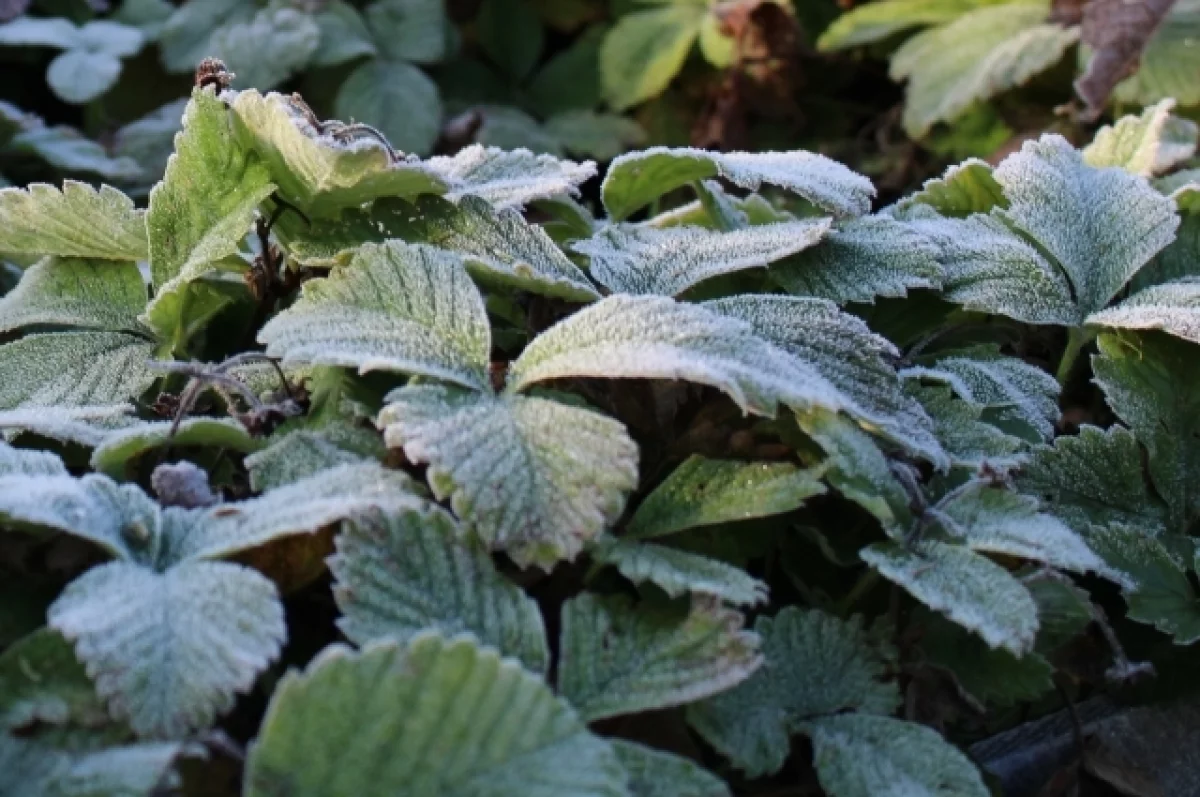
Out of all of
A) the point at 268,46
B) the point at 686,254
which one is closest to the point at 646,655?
the point at 686,254

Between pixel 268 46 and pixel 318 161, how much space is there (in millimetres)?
1455

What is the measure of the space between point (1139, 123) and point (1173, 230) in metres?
0.23

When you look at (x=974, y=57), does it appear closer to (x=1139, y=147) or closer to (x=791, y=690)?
(x=1139, y=147)

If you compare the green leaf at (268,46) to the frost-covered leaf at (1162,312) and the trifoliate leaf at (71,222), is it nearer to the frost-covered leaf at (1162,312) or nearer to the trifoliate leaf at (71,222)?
the trifoliate leaf at (71,222)

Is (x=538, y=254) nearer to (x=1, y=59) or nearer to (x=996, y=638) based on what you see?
(x=996, y=638)

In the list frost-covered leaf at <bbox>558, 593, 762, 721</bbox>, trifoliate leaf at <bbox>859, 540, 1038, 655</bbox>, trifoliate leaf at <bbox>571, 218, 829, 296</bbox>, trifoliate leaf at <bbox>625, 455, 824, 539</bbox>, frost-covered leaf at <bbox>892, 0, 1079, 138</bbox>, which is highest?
trifoliate leaf at <bbox>571, 218, 829, 296</bbox>

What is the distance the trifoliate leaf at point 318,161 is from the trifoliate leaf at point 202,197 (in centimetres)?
1

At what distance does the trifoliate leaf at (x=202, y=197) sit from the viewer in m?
0.67

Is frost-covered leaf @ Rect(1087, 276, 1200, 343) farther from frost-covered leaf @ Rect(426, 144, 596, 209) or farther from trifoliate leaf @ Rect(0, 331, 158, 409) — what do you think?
trifoliate leaf @ Rect(0, 331, 158, 409)

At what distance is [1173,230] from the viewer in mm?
771

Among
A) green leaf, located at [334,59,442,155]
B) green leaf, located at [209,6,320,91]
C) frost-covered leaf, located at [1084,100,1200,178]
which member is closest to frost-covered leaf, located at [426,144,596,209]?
frost-covered leaf, located at [1084,100,1200,178]

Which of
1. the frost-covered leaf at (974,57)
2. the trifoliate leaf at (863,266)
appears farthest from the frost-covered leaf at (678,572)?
the frost-covered leaf at (974,57)

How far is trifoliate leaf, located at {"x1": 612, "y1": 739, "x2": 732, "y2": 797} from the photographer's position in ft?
1.60

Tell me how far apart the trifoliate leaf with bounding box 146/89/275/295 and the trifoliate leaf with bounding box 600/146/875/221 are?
0.22 meters
